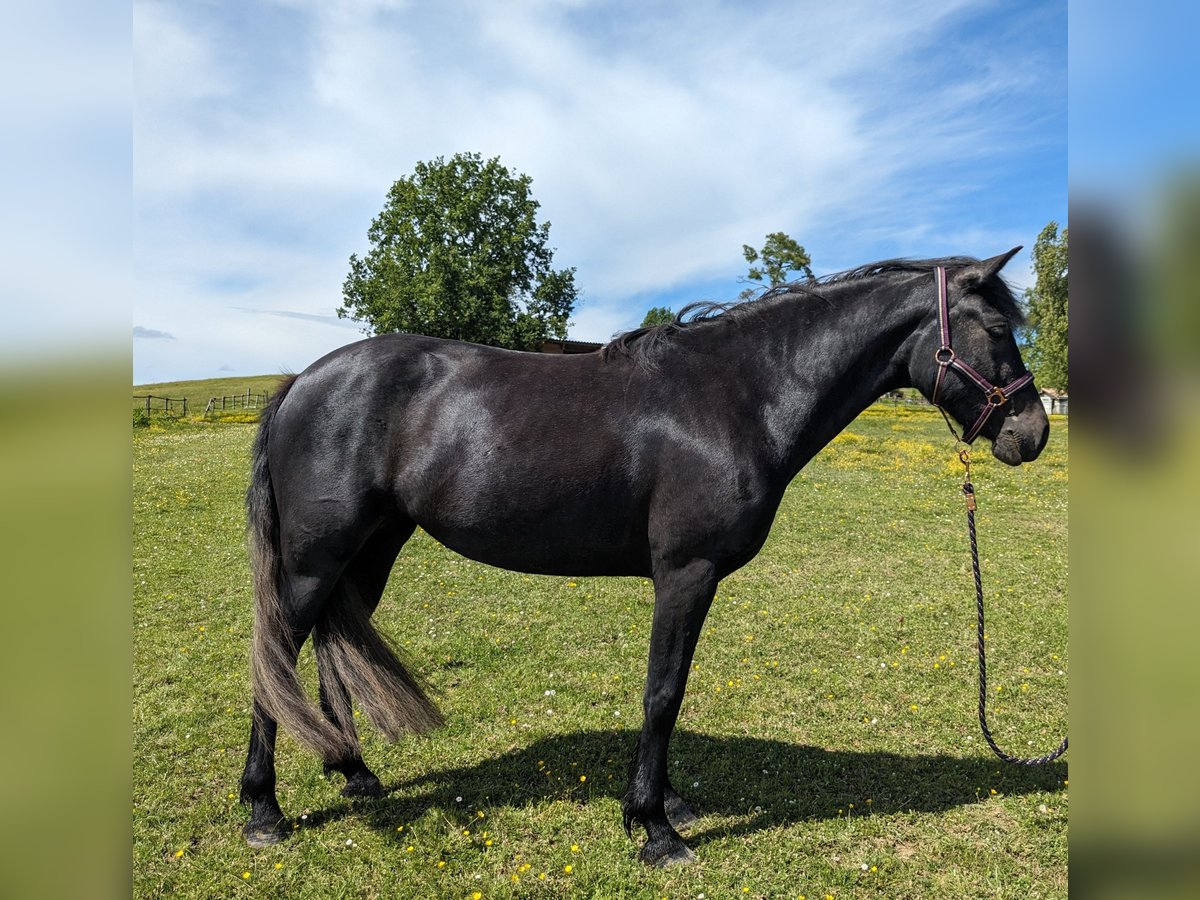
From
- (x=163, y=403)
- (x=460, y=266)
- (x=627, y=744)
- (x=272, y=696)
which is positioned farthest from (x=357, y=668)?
(x=163, y=403)

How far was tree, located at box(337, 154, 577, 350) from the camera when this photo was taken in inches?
1337

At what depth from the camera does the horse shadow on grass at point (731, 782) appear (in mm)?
3883

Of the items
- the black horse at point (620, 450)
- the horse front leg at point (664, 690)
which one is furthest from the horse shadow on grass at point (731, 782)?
the black horse at point (620, 450)

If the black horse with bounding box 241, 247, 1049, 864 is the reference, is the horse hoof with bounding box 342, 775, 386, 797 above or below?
below

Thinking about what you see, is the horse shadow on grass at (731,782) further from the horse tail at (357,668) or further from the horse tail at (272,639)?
the horse tail at (272,639)

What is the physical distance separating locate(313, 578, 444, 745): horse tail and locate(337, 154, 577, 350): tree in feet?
99.9

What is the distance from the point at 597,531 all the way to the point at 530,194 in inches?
1543

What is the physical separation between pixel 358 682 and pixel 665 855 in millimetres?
1868

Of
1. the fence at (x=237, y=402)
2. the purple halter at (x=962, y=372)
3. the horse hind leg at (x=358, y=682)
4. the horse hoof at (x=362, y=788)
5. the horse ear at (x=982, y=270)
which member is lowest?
the horse hoof at (x=362, y=788)

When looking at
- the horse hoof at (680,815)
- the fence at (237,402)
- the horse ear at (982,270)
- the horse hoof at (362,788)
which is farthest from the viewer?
the fence at (237,402)

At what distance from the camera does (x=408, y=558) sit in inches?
390

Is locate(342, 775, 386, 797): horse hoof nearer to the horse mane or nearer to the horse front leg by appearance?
the horse front leg
